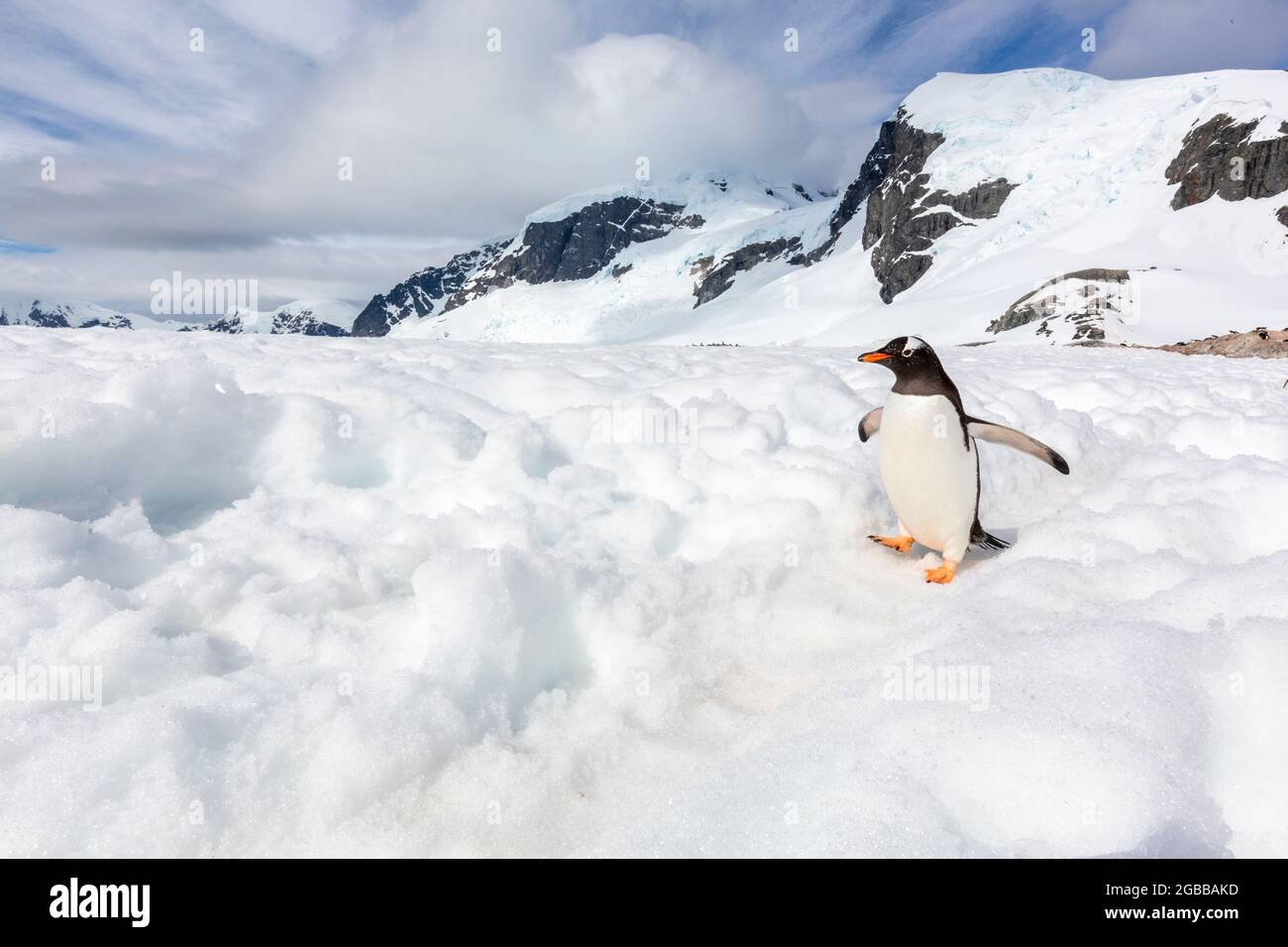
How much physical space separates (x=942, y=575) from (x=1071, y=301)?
200 ft

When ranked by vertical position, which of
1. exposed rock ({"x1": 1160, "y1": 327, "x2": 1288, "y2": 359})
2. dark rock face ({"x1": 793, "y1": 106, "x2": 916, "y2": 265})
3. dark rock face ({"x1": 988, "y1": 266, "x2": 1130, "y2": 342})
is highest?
dark rock face ({"x1": 793, "y1": 106, "x2": 916, "y2": 265})

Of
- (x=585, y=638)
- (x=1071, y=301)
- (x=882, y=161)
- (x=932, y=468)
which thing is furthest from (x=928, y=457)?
(x=882, y=161)

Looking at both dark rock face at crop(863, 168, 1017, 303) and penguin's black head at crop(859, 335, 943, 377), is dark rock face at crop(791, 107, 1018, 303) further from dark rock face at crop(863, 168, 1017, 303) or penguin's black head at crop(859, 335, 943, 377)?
penguin's black head at crop(859, 335, 943, 377)

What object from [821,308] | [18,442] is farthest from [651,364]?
[821,308]

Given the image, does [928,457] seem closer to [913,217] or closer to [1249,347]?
[1249,347]

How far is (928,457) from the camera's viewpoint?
3055 millimetres

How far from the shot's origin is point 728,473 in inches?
145

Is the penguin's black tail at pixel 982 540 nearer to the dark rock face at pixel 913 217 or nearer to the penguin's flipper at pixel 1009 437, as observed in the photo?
the penguin's flipper at pixel 1009 437

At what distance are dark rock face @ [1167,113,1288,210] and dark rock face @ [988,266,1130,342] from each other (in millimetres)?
21548

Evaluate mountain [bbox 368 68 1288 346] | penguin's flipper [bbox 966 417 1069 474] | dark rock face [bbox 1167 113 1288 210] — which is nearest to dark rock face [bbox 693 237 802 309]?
mountain [bbox 368 68 1288 346]

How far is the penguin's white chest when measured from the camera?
306 cm

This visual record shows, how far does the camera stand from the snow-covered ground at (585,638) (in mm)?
1602

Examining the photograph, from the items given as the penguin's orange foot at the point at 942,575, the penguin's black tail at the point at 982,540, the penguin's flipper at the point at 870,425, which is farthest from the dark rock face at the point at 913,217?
the penguin's orange foot at the point at 942,575

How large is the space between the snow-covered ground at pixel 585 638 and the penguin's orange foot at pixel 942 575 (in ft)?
0.27
